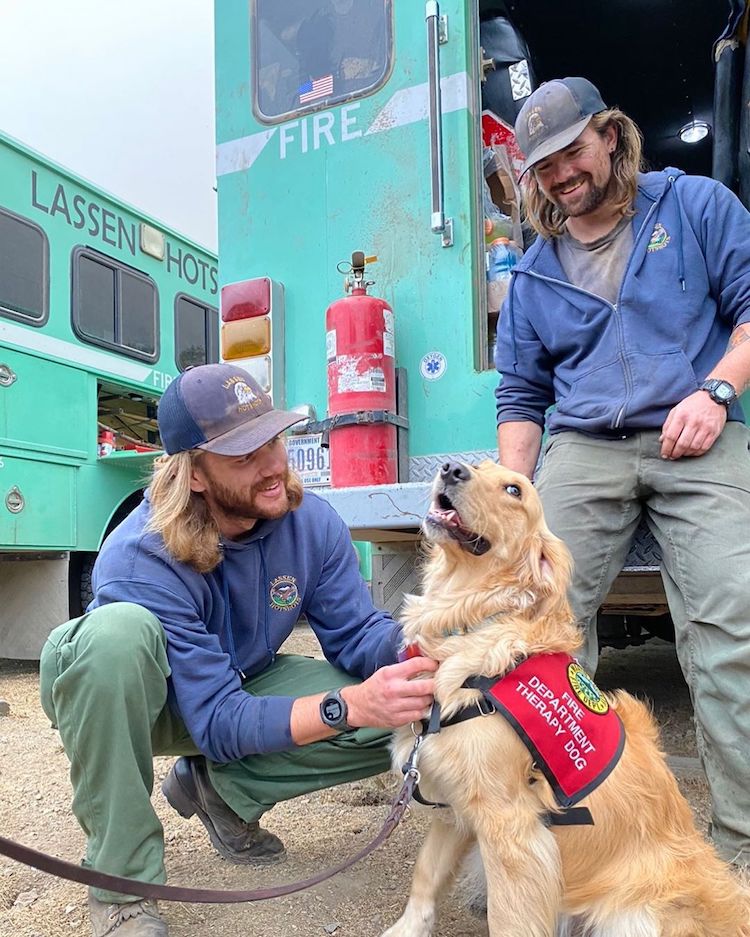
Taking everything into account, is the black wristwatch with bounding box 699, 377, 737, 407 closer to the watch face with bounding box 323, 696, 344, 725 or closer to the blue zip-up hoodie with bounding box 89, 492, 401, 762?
the blue zip-up hoodie with bounding box 89, 492, 401, 762

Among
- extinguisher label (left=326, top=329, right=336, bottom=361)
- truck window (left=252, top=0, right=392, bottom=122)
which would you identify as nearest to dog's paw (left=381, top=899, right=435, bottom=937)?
extinguisher label (left=326, top=329, right=336, bottom=361)

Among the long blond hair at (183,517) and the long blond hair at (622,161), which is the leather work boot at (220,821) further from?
the long blond hair at (622,161)

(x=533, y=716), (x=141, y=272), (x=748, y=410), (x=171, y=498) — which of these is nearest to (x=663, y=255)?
(x=748, y=410)

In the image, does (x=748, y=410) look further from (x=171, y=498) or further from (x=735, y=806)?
(x=171, y=498)

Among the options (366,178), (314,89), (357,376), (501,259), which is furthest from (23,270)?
(501,259)

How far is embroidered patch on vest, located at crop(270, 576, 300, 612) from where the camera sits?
238 centimetres

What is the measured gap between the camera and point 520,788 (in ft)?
5.60

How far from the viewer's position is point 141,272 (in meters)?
7.21

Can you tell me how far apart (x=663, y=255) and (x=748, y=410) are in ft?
2.02

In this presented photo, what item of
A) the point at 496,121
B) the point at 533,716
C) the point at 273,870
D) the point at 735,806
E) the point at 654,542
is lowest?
the point at 273,870

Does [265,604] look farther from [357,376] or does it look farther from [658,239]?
[658,239]

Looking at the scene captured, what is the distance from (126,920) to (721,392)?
79.9 inches

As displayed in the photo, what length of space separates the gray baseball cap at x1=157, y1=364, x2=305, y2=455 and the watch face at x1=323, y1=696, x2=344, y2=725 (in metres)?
0.68

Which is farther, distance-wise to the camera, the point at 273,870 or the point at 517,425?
the point at 517,425
